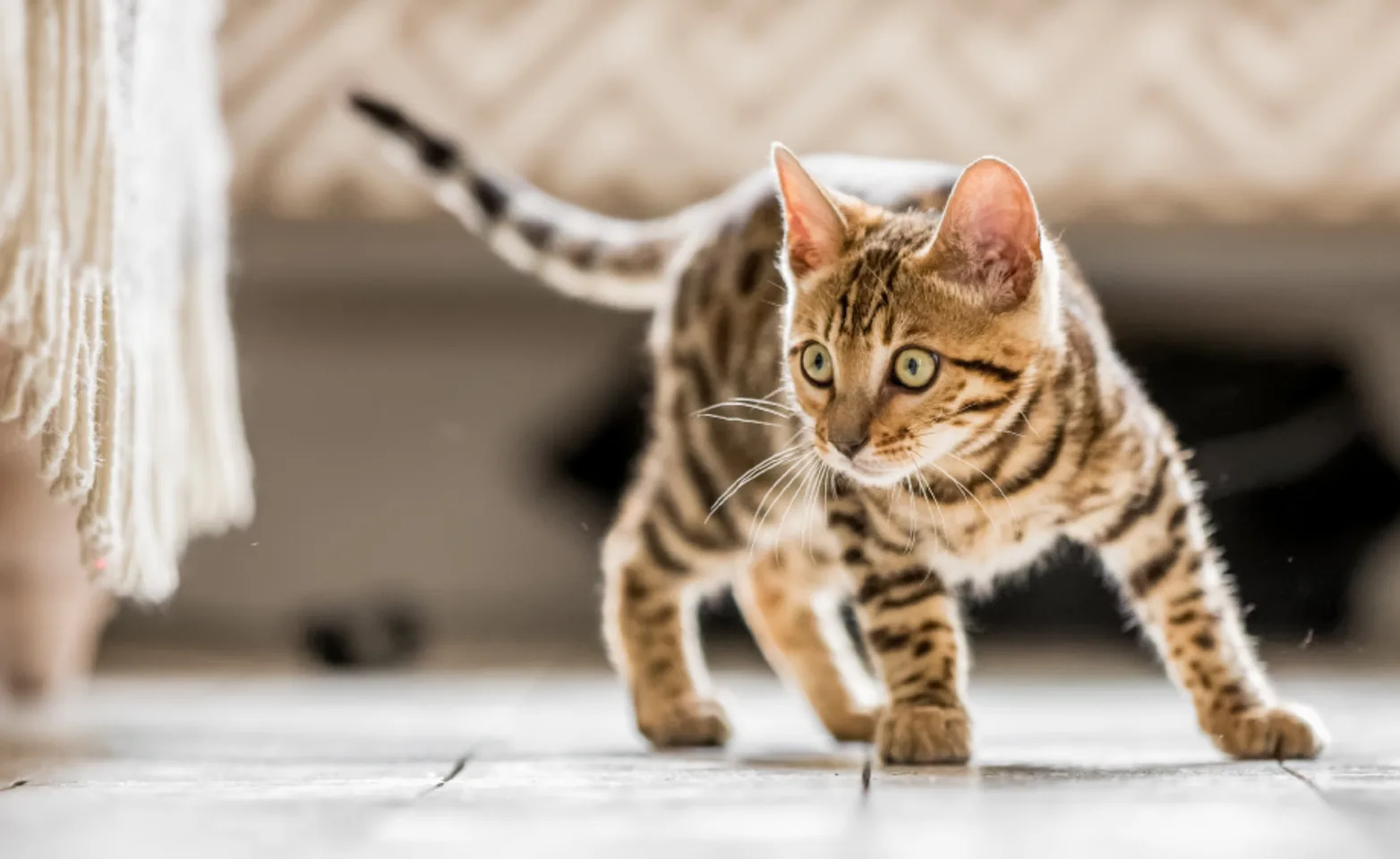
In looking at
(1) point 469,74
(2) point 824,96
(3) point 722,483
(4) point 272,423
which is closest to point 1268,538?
(3) point 722,483

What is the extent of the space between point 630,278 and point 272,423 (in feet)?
3.77

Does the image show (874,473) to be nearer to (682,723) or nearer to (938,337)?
(938,337)

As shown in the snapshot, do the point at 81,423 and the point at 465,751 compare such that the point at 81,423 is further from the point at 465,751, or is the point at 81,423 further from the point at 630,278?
the point at 630,278

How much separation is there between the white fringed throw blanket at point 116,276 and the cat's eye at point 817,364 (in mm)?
531

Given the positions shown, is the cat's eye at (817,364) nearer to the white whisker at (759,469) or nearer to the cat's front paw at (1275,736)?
the white whisker at (759,469)

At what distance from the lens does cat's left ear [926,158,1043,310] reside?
1049mm

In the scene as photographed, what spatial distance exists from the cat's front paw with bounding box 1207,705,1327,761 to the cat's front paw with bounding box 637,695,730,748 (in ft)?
1.45

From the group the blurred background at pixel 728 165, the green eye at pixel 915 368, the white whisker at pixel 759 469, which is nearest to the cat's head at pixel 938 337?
the green eye at pixel 915 368

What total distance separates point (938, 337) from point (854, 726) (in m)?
0.46

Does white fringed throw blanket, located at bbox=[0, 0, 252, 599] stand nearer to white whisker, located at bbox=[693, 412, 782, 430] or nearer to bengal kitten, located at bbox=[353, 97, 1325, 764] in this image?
bengal kitten, located at bbox=[353, 97, 1325, 764]

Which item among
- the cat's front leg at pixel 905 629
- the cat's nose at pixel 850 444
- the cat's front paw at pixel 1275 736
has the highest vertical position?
the cat's nose at pixel 850 444

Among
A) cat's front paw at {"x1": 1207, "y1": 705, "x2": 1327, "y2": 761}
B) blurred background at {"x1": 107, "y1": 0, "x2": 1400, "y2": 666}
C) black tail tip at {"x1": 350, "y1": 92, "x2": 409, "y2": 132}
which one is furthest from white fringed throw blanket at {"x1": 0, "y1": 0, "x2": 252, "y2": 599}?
cat's front paw at {"x1": 1207, "y1": 705, "x2": 1327, "y2": 761}

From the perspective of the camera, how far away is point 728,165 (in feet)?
7.22

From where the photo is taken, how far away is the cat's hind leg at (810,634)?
1.41 meters
